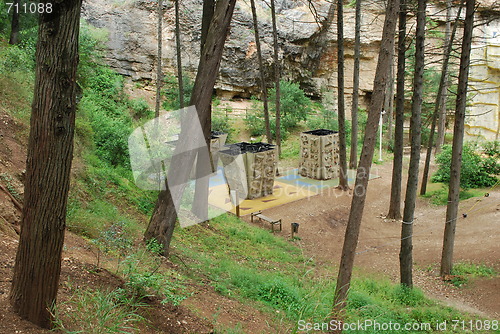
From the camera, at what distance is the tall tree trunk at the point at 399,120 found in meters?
10.7

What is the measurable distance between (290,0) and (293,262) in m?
23.3

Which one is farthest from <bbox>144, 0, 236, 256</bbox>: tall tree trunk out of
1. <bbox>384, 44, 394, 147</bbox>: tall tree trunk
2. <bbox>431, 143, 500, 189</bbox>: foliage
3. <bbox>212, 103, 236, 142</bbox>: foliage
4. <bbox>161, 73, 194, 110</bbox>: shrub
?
<bbox>384, 44, 394, 147</bbox>: tall tree trunk

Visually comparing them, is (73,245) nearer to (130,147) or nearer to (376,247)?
(130,147)

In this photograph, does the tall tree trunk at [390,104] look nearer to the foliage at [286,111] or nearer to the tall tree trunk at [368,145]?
the foliage at [286,111]

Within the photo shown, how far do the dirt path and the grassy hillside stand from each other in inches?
34.8

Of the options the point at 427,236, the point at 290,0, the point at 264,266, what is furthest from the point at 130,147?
the point at 290,0

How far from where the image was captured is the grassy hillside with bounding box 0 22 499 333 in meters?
4.49

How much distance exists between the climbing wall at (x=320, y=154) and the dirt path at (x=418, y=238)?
1.69 m

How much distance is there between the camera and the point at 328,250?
38.4ft

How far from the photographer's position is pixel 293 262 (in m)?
10.1

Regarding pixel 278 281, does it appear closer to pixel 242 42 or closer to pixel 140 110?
pixel 140 110

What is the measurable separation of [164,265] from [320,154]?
11.7 meters

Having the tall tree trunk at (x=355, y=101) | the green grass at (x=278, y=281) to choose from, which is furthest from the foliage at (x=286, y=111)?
the green grass at (x=278, y=281)

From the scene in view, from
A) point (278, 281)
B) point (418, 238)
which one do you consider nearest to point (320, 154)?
point (418, 238)
